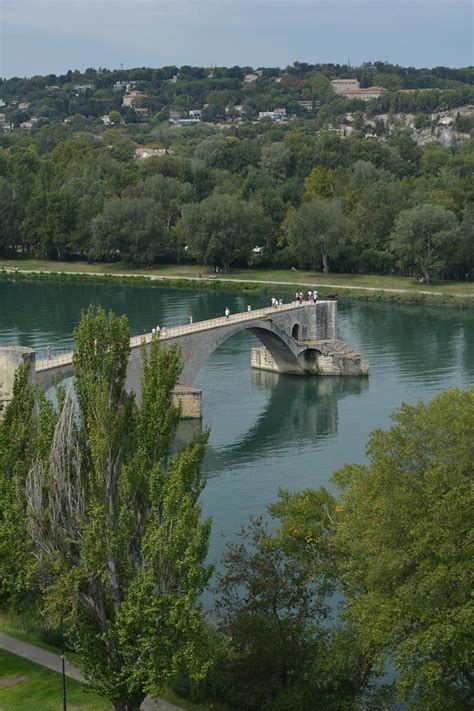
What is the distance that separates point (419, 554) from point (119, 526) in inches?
244

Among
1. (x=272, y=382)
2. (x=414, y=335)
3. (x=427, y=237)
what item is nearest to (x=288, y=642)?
(x=272, y=382)

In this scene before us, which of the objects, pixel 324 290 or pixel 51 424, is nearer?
pixel 51 424

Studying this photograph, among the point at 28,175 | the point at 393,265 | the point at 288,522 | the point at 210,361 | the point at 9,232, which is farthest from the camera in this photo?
the point at 28,175

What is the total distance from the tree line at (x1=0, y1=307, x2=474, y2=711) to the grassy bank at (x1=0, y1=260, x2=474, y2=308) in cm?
6409

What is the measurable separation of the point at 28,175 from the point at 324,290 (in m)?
42.8

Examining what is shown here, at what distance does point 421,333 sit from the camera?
79.7 metres

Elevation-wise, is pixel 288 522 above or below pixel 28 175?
below

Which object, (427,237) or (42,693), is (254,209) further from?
(42,693)

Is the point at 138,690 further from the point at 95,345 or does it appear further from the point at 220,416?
the point at 220,416

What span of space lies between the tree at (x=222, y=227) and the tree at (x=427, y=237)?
13.6m

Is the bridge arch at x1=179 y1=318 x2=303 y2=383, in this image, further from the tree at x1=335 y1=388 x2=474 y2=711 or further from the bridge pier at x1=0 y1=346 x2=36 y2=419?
the tree at x1=335 y1=388 x2=474 y2=711

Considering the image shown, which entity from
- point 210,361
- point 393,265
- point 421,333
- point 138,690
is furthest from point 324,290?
point 138,690

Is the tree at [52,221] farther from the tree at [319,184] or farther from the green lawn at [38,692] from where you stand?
the green lawn at [38,692]

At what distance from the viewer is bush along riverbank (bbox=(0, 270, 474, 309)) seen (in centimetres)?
9225
